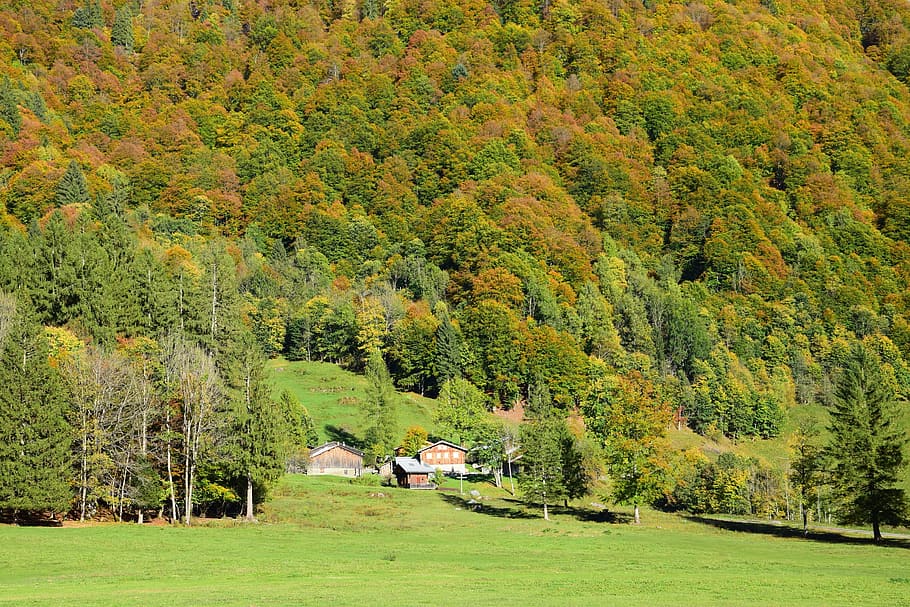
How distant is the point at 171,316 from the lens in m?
87.6

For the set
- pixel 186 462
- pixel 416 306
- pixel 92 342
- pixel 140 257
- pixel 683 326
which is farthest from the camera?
pixel 683 326

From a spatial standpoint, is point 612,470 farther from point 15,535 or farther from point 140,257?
point 140,257

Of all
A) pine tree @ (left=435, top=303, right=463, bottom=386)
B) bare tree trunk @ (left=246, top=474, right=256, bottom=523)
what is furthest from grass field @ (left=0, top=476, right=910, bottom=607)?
pine tree @ (left=435, top=303, right=463, bottom=386)

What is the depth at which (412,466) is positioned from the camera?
88.4 meters

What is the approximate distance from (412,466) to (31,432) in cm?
4524

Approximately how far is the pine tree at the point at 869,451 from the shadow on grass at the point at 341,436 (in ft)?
188

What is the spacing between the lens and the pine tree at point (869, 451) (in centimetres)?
5222

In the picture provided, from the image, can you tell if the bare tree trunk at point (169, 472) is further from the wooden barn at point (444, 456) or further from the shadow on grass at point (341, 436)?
the shadow on grass at point (341, 436)

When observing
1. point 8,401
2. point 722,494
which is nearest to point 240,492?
point 8,401

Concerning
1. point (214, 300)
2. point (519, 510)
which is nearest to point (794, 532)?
point (519, 510)

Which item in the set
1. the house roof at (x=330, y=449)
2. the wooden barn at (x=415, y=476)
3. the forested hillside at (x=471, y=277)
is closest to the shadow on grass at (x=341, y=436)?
the house roof at (x=330, y=449)

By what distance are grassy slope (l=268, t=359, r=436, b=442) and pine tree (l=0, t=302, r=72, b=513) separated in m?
51.0

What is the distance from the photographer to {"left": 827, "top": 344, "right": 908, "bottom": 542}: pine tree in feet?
171

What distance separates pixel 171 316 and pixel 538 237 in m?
89.1
